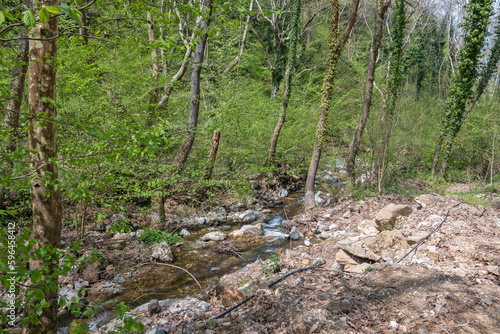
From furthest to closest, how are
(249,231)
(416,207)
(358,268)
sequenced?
1. (249,231)
2. (416,207)
3. (358,268)

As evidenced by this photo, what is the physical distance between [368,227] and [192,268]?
12.8 feet

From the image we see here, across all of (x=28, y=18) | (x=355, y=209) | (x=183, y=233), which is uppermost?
(x=28, y=18)

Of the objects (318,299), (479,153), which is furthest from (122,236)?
(479,153)

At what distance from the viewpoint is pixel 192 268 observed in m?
5.29

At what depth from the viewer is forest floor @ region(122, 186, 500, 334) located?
2.62 m

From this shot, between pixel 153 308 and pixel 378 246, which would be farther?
pixel 378 246

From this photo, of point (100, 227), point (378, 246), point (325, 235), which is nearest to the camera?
point (378, 246)

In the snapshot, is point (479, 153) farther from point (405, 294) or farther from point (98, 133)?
point (98, 133)

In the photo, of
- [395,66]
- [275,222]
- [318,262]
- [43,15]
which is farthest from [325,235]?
[395,66]

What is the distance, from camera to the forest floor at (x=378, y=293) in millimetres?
2617

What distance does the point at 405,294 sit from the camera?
302 centimetres

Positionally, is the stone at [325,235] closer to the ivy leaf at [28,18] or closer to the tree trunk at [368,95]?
the tree trunk at [368,95]

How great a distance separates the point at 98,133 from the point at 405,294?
11.2 feet

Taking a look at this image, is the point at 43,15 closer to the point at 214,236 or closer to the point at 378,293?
the point at 378,293
